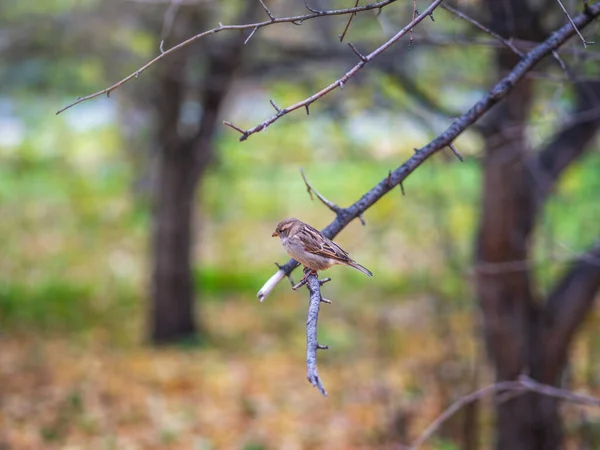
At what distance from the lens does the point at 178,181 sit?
28.9ft

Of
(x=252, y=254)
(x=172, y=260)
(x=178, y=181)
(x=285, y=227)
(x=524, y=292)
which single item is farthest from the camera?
(x=252, y=254)

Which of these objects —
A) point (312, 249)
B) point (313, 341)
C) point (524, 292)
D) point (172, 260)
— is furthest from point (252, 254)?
point (313, 341)

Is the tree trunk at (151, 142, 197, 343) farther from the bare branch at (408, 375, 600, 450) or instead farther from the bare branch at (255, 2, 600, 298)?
the bare branch at (255, 2, 600, 298)

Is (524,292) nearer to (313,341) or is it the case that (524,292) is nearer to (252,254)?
(313,341)

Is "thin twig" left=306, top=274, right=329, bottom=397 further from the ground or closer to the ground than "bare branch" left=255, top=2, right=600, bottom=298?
closer to the ground

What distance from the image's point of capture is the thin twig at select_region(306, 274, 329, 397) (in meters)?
1.54

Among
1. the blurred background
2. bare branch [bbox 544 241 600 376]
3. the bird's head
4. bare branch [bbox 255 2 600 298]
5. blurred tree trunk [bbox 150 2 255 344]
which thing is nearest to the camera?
bare branch [bbox 255 2 600 298]

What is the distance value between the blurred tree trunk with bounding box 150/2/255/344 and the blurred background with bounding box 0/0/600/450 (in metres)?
0.03

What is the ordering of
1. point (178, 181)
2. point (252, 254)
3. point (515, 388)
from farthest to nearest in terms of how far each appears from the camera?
point (252, 254) < point (178, 181) < point (515, 388)

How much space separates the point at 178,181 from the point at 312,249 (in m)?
6.66

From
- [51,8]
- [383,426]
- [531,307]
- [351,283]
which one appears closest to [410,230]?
[383,426]

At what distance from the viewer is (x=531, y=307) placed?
16.5 ft

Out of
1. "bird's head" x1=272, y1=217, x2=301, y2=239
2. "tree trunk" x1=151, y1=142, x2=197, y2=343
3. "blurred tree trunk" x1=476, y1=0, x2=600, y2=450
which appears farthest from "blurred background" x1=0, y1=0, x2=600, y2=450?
"bird's head" x1=272, y1=217, x2=301, y2=239

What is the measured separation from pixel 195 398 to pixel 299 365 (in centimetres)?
147
